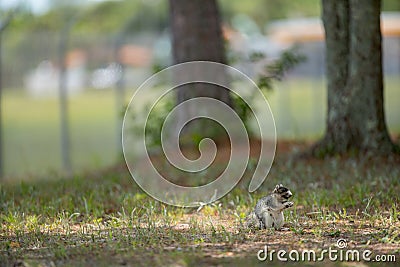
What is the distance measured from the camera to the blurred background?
47.1ft

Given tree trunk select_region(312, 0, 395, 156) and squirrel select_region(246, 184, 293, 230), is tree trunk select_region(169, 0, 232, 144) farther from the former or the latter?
squirrel select_region(246, 184, 293, 230)

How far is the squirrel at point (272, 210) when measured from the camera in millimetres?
6383

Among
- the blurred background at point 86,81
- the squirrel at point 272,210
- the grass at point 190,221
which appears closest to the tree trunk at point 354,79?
the grass at point 190,221

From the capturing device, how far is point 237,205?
776cm

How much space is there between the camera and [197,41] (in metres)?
11.7

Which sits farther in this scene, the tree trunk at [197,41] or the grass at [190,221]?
the tree trunk at [197,41]

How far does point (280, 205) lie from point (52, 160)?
374 inches

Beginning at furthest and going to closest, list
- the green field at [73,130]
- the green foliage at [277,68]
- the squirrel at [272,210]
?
the green field at [73,130], the green foliage at [277,68], the squirrel at [272,210]

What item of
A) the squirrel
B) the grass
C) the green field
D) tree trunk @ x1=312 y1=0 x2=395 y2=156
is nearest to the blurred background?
the green field

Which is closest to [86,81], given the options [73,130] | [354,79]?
[73,130]

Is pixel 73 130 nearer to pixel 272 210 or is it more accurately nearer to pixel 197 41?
pixel 197 41

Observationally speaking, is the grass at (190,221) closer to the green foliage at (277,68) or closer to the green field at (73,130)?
the green foliage at (277,68)

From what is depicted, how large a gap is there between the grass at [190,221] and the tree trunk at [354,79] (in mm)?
311

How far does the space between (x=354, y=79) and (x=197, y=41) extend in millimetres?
2695
